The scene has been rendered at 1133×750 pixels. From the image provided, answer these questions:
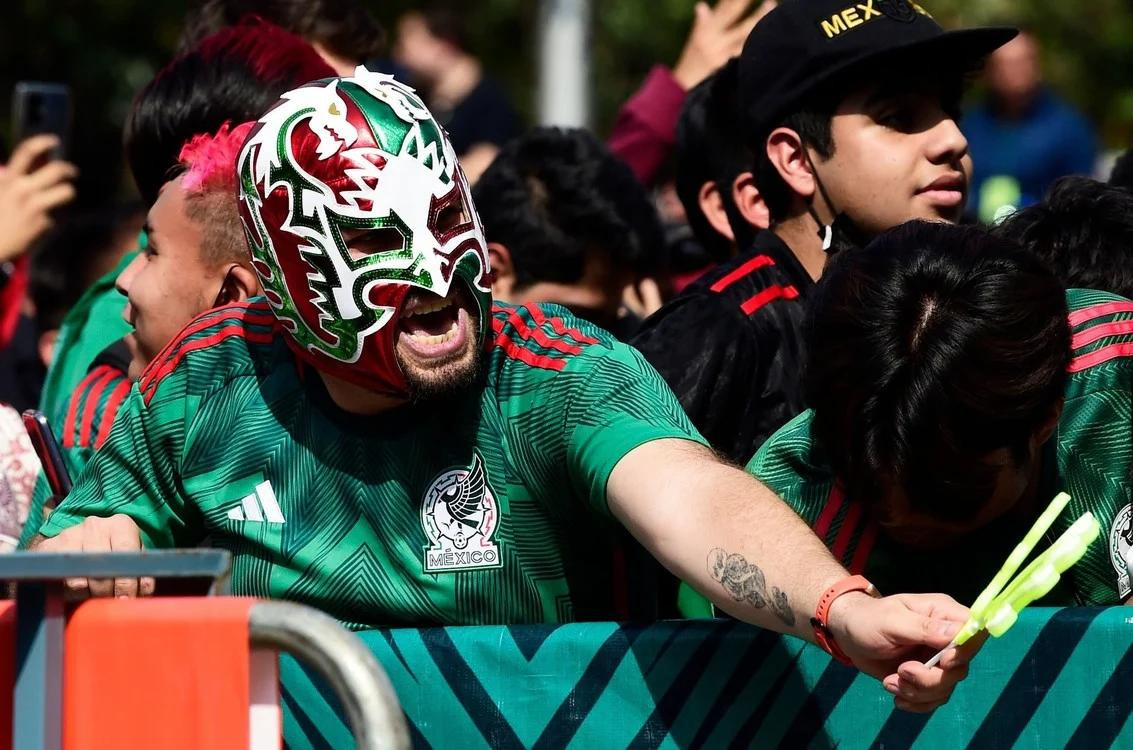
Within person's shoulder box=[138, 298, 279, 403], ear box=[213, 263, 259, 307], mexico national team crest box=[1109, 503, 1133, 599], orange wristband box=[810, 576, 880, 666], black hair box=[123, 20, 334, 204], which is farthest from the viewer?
black hair box=[123, 20, 334, 204]

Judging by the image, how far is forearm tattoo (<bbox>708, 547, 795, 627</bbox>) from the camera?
258cm

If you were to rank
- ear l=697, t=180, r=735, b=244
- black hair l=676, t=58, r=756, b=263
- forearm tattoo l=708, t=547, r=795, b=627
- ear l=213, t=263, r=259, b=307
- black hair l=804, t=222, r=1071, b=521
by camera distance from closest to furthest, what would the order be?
forearm tattoo l=708, t=547, r=795, b=627 < black hair l=804, t=222, r=1071, b=521 < ear l=213, t=263, r=259, b=307 < black hair l=676, t=58, r=756, b=263 < ear l=697, t=180, r=735, b=244

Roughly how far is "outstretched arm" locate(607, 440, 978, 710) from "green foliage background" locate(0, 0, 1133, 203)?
9425 millimetres

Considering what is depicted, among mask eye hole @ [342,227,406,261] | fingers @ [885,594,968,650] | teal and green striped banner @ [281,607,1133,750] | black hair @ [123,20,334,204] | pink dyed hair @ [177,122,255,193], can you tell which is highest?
black hair @ [123,20,334,204]

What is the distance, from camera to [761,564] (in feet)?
8.63

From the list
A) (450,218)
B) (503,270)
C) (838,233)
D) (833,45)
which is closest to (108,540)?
(450,218)

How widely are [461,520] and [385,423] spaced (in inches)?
9.6

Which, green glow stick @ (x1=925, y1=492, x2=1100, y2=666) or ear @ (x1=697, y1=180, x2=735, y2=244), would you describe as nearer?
green glow stick @ (x1=925, y1=492, x2=1100, y2=666)

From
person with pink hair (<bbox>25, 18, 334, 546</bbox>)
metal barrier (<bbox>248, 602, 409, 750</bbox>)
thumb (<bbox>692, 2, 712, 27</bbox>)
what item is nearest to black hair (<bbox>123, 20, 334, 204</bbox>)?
person with pink hair (<bbox>25, 18, 334, 546</bbox>)

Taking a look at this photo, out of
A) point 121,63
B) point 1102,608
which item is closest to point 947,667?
point 1102,608

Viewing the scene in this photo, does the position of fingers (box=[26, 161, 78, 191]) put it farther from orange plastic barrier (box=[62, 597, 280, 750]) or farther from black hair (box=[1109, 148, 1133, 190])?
orange plastic barrier (box=[62, 597, 280, 750])

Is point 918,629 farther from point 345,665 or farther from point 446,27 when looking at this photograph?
point 446,27

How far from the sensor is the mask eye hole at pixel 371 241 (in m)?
3.13

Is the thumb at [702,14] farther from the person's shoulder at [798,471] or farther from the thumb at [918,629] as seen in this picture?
the thumb at [918,629]
